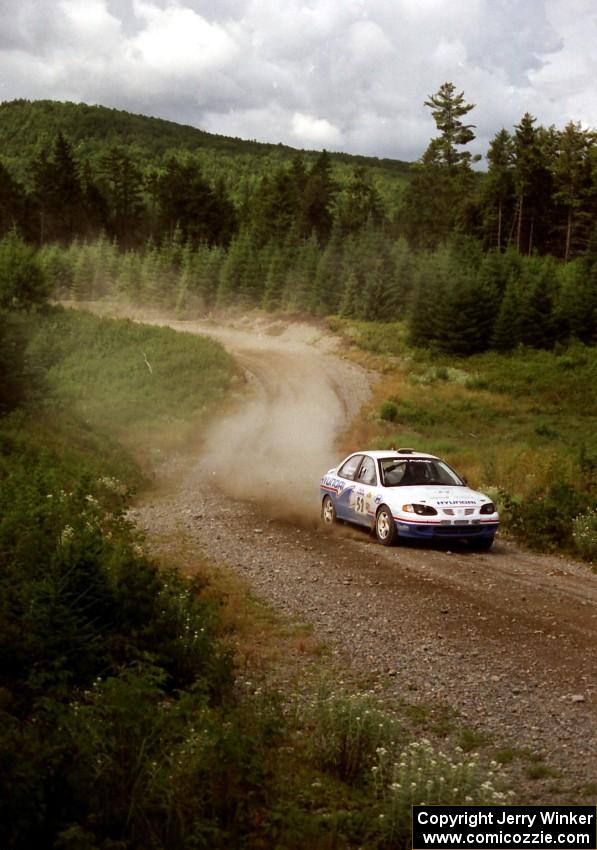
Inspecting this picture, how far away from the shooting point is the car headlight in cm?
1515

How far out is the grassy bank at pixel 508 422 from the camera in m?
16.9

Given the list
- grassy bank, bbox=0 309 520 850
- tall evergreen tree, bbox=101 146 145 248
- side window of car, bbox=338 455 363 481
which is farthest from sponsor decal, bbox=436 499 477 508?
tall evergreen tree, bbox=101 146 145 248

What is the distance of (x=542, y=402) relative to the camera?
44.2m

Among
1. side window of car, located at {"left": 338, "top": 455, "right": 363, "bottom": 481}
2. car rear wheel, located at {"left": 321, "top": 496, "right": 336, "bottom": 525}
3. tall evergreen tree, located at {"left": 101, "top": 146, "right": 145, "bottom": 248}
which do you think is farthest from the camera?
tall evergreen tree, located at {"left": 101, "top": 146, "right": 145, "bottom": 248}

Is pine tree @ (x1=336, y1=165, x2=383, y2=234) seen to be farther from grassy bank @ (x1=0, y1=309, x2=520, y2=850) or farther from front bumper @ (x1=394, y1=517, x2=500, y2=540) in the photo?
grassy bank @ (x1=0, y1=309, x2=520, y2=850)

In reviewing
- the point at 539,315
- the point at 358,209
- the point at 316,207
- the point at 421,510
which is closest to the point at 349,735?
the point at 421,510

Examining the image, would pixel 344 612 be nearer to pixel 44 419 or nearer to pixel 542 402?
pixel 44 419

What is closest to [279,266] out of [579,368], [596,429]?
[579,368]

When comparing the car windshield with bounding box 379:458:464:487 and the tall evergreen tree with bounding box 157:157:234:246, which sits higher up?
the tall evergreen tree with bounding box 157:157:234:246

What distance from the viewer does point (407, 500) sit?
15398 mm

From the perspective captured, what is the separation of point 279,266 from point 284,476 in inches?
1947

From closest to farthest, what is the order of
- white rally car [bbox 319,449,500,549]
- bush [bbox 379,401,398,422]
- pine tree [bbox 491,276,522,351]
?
white rally car [bbox 319,449,500,549] < bush [bbox 379,401,398,422] < pine tree [bbox 491,276,522,351]

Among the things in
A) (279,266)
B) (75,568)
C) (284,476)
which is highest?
(279,266)

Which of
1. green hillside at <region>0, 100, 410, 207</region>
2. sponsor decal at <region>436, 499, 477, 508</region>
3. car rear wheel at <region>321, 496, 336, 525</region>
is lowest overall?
car rear wheel at <region>321, 496, 336, 525</region>
